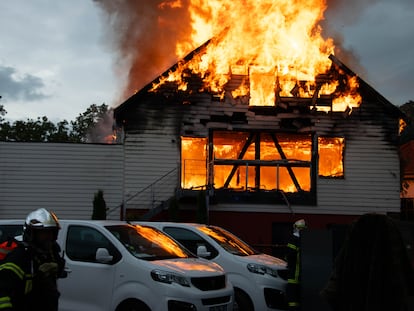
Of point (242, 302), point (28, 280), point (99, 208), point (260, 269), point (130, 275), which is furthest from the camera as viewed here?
point (99, 208)

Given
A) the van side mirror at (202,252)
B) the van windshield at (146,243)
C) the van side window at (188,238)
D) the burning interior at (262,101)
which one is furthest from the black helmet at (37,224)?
the burning interior at (262,101)

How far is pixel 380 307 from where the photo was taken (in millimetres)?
3727

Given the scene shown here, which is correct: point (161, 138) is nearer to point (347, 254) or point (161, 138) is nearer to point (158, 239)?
point (158, 239)

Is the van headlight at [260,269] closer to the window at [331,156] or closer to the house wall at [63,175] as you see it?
the house wall at [63,175]

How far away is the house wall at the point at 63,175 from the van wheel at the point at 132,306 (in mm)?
13047

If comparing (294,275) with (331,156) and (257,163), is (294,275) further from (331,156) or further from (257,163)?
(331,156)

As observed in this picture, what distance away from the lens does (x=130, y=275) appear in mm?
7781

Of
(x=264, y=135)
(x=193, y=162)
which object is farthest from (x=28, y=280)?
(x=264, y=135)

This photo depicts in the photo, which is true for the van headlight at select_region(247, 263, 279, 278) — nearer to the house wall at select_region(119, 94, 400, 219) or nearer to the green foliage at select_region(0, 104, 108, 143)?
the house wall at select_region(119, 94, 400, 219)

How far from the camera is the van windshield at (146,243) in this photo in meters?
8.25

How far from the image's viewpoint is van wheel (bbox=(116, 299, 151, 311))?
764 cm

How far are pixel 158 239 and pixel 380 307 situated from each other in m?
5.49

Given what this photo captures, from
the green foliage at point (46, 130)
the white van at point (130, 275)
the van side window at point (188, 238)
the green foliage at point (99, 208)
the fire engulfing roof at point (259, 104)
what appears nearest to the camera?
the white van at point (130, 275)

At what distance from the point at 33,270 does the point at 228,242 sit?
6.66 meters
